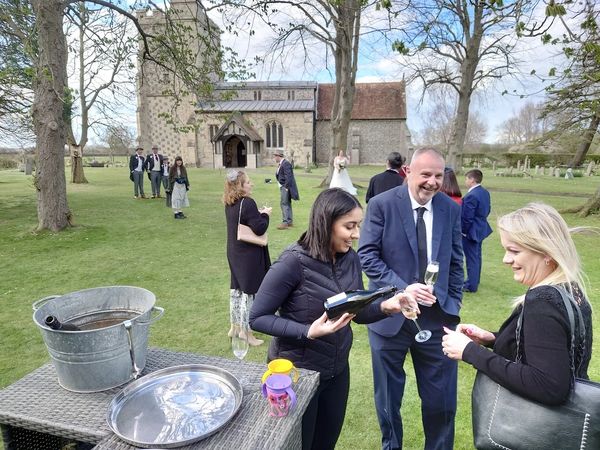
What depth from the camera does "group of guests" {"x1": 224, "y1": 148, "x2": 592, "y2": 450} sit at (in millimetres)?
1533

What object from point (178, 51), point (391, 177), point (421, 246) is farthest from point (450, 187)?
point (178, 51)

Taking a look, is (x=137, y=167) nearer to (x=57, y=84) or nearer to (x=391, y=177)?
(x=57, y=84)

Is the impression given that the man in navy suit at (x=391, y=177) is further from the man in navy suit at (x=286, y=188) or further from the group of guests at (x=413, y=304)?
the group of guests at (x=413, y=304)

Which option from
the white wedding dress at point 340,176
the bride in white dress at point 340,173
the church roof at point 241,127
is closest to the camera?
the bride in white dress at point 340,173

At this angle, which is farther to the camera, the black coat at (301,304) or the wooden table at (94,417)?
the black coat at (301,304)

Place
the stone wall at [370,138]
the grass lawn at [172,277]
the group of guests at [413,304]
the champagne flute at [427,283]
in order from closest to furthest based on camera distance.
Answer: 1. the group of guests at [413,304]
2. the champagne flute at [427,283]
3. the grass lawn at [172,277]
4. the stone wall at [370,138]

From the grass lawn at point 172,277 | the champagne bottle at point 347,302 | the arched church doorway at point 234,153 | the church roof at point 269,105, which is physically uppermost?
the church roof at point 269,105

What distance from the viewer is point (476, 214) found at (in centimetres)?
570

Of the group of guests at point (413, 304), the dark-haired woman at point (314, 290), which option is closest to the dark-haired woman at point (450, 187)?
the group of guests at point (413, 304)

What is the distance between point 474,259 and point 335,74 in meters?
14.7

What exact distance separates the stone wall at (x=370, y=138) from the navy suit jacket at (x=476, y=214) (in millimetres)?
37853

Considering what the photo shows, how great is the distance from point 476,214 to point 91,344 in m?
5.39

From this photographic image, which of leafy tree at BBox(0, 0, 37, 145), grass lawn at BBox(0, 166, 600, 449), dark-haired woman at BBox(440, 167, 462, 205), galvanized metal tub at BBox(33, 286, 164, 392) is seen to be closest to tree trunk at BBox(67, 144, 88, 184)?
leafy tree at BBox(0, 0, 37, 145)

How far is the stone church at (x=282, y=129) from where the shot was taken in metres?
40.6
